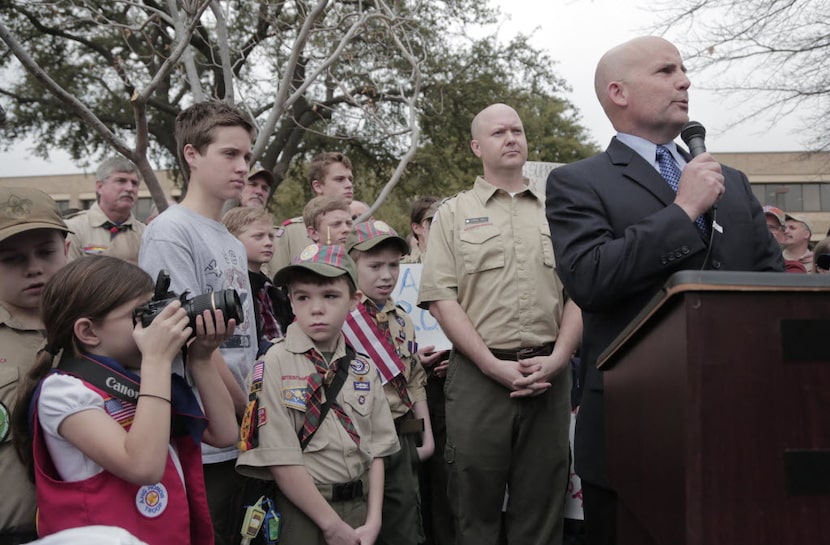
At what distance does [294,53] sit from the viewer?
22.5 feet

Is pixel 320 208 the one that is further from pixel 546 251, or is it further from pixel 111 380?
pixel 111 380

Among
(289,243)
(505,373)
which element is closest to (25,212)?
(505,373)

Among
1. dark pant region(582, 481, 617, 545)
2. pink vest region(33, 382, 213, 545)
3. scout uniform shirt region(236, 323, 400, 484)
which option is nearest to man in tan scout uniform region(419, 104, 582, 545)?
scout uniform shirt region(236, 323, 400, 484)

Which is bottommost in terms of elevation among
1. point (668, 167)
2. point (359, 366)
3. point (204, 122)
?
point (359, 366)

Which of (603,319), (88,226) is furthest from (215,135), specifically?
(88,226)

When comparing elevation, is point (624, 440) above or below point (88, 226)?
below

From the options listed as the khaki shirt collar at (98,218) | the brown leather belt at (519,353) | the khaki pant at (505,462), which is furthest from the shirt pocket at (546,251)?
the khaki shirt collar at (98,218)

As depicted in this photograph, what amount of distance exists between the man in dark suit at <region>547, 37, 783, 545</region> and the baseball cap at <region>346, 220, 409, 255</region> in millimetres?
1928

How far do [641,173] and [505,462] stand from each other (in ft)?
6.40

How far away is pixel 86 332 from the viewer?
97.5 inches

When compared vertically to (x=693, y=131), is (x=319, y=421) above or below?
below

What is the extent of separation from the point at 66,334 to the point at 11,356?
42 centimetres

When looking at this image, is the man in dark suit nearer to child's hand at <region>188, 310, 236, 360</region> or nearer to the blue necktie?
the blue necktie

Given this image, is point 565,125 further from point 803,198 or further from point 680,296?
point 680,296
